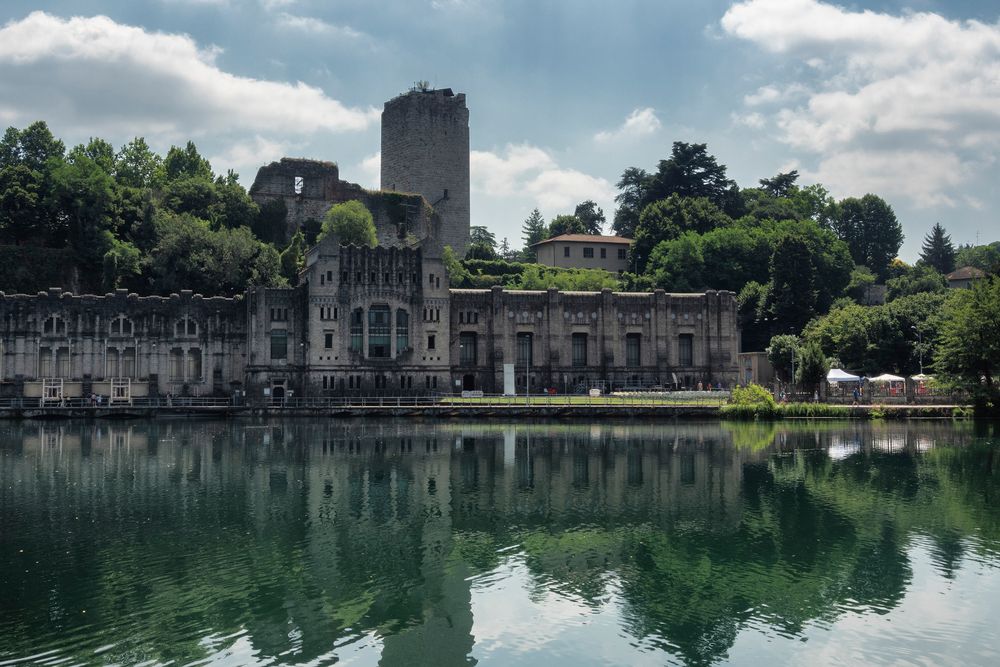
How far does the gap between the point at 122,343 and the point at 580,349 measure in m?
39.0

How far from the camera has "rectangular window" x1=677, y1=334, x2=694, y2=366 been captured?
272ft

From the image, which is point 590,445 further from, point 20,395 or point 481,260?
point 481,260

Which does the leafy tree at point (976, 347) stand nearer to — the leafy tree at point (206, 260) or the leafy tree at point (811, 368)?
the leafy tree at point (811, 368)

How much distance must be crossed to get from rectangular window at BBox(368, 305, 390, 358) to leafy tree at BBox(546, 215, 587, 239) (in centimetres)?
6039

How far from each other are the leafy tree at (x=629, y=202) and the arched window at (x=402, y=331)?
191 feet

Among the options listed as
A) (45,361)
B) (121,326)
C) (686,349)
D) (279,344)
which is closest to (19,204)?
(45,361)

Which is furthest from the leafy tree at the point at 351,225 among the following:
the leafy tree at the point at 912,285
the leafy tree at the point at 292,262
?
the leafy tree at the point at 912,285

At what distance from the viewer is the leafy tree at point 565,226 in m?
133

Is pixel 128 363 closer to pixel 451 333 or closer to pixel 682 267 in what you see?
pixel 451 333

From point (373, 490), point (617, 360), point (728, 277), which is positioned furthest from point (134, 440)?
point (728, 277)

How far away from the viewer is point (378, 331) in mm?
75812

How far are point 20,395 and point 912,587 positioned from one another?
69307 mm

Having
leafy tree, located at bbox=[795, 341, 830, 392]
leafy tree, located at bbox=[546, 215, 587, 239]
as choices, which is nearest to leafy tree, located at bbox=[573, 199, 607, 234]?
leafy tree, located at bbox=[546, 215, 587, 239]

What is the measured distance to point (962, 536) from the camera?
89.4ft
